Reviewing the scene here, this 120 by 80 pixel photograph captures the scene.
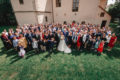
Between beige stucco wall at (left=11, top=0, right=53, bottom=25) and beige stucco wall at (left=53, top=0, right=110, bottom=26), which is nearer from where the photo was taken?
beige stucco wall at (left=11, top=0, right=53, bottom=25)

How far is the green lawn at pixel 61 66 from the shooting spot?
4.30m

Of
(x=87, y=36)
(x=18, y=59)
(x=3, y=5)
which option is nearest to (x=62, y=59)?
(x=87, y=36)

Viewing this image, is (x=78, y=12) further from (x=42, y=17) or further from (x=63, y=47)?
(x=63, y=47)

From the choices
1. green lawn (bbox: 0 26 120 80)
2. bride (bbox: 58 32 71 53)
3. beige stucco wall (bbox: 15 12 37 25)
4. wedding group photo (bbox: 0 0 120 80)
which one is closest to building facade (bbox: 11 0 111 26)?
beige stucco wall (bbox: 15 12 37 25)

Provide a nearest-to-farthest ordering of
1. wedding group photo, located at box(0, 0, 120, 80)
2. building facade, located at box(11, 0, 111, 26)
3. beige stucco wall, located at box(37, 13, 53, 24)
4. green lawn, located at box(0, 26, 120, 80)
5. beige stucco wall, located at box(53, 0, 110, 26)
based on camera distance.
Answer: green lawn, located at box(0, 26, 120, 80), wedding group photo, located at box(0, 0, 120, 80), building facade, located at box(11, 0, 111, 26), beige stucco wall, located at box(37, 13, 53, 24), beige stucco wall, located at box(53, 0, 110, 26)

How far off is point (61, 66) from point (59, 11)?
590 inches

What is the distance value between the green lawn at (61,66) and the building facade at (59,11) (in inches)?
405

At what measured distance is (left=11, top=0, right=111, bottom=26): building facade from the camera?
45.6 feet

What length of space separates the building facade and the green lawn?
10.3 metres

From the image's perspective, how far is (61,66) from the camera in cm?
505

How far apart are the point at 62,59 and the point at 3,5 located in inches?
975

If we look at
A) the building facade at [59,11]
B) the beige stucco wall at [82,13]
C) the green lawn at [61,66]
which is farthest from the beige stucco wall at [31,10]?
the green lawn at [61,66]

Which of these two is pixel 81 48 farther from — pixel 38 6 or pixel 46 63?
pixel 38 6

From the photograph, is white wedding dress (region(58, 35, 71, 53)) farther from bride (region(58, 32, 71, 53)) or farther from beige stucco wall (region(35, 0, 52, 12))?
beige stucco wall (region(35, 0, 52, 12))
